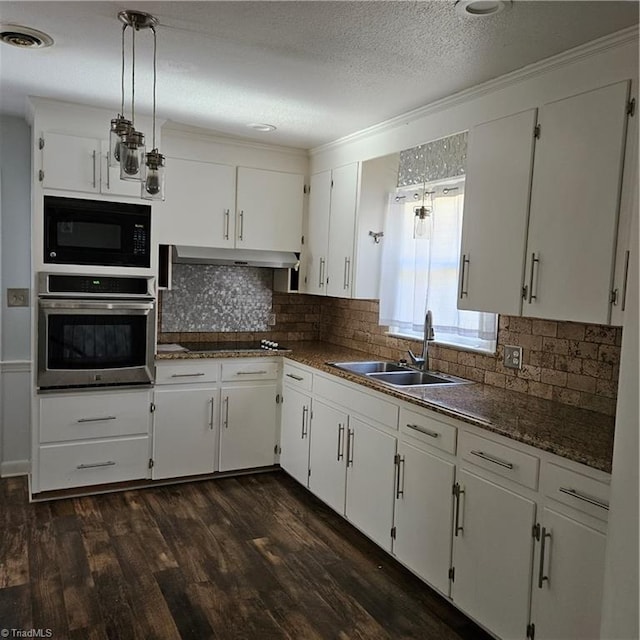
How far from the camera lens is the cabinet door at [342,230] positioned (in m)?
3.86

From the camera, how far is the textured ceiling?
2068 millimetres

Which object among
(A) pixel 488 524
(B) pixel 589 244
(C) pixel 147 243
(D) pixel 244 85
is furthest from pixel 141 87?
(A) pixel 488 524

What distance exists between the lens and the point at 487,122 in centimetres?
276

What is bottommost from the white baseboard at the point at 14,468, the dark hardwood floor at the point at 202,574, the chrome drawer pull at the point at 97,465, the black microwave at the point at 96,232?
the dark hardwood floor at the point at 202,574

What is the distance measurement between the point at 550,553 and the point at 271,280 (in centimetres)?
306

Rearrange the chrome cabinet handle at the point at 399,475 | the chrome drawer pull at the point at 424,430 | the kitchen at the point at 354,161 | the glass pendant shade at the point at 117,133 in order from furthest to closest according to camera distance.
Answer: the chrome cabinet handle at the point at 399,475, the chrome drawer pull at the point at 424,430, the kitchen at the point at 354,161, the glass pendant shade at the point at 117,133

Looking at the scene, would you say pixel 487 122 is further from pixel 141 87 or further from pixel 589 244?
pixel 141 87

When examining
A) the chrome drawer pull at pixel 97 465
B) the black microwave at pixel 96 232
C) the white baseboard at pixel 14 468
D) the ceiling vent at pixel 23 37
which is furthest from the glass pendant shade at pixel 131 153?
the white baseboard at pixel 14 468

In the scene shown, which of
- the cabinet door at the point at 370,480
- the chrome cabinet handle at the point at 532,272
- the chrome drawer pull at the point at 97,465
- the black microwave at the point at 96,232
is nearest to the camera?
the chrome cabinet handle at the point at 532,272

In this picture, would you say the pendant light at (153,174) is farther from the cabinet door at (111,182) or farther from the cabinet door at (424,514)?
the cabinet door at (424,514)

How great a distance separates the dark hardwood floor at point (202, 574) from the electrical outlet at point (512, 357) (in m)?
1.14

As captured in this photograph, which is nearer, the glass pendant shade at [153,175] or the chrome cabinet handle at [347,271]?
the glass pendant shade at [153,175]

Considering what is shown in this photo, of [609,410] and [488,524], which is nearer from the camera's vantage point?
[488,524]

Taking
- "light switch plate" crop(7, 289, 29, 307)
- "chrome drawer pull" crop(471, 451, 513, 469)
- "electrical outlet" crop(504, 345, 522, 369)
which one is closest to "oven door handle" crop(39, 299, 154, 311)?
→ "light switch plate" crop(7, 289, 29, 307)
